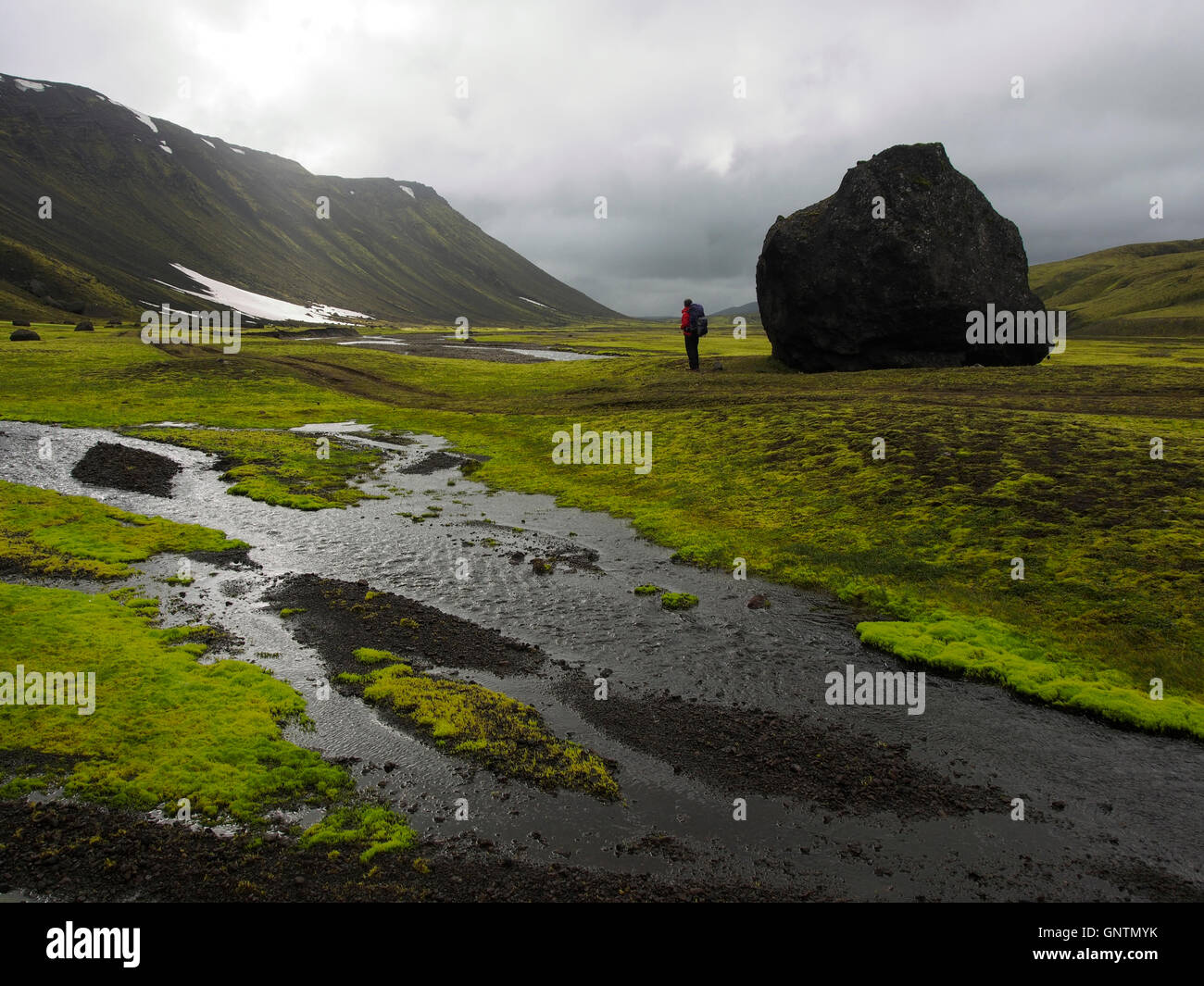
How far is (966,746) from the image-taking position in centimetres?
1531

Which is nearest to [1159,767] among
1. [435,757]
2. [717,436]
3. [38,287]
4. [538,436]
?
[435,757]

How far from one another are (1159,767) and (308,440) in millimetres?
47591

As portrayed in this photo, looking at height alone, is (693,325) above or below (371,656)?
above

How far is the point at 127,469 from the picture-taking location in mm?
37812

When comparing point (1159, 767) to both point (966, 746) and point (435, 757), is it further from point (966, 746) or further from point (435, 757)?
point (435, 757)

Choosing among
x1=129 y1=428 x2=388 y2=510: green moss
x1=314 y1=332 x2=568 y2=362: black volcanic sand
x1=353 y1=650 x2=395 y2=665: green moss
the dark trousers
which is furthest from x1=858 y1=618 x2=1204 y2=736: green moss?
x1=314 y1=332 x2=568 y2=362: black volcanic sand

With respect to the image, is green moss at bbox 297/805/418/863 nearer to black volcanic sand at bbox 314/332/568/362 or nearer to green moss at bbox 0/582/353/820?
green moss at bbox 0/582/353/820

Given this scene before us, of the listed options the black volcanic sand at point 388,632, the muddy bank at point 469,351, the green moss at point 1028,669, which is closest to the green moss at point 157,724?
the black volcanic sand at point 388,632

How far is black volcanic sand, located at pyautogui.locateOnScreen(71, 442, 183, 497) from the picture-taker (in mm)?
35594

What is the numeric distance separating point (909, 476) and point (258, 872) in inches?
1140

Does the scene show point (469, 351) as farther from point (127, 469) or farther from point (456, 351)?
point (127, 469)

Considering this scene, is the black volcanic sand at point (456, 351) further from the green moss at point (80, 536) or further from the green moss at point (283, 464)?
the green moss at point (80, 536)

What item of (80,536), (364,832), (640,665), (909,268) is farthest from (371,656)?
(909,268)
